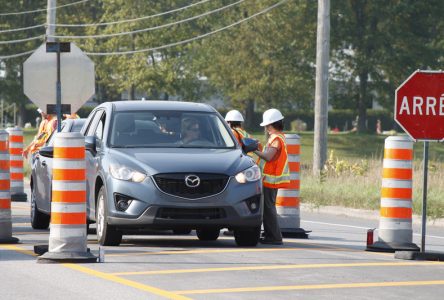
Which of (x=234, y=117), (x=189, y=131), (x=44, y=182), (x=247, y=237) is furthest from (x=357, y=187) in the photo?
(x=247, y=237)

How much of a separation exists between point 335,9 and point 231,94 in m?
7.23

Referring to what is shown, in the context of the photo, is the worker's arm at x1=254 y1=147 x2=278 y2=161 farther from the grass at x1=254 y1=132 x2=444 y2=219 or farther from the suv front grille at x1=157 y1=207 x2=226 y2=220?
the grass at x1=254 y1=132 x2=444 y2=219

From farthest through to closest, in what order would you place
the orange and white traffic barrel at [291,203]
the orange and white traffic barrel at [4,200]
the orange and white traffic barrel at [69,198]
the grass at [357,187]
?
the grass at [357,187]
the orange and white traffic barrel at [291,203]
the orange and white traffic barrel at [4,200]
the orange and white traffic barrel at [69,198]

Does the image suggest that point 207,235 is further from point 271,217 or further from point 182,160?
point 182,160

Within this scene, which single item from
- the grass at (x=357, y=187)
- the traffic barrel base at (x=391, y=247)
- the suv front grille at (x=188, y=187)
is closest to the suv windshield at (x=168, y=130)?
the suv front grille at (x=188, y=187)

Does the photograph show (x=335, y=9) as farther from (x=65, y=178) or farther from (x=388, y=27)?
(x=65, y=178)

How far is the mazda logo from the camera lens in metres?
14.5

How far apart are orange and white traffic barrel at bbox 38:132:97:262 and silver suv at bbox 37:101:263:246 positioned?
48.2 inches

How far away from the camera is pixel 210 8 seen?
7406cm

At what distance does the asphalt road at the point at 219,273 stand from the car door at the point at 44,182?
868mm

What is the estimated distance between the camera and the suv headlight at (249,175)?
14794 millimetres

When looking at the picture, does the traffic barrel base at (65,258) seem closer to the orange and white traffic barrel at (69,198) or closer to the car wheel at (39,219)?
the orange and white traffic barrel at (69,198)

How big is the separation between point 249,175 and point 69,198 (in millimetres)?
2415

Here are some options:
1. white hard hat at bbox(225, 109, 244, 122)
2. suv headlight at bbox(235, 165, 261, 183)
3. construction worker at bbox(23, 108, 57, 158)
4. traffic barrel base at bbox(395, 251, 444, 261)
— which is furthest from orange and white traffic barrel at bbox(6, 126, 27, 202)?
traffic barrel base at bbox(395, 251, 444, 261)
